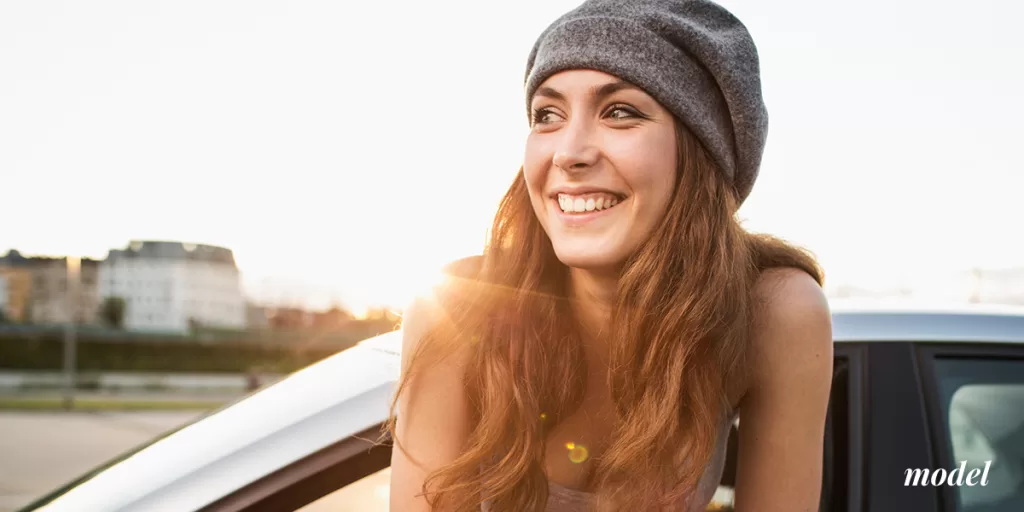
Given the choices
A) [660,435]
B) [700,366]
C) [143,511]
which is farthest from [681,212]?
[143,511]

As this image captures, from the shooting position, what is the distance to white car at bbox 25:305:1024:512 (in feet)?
5.18

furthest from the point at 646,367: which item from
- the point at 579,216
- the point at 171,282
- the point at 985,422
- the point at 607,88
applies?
the point at 171,282

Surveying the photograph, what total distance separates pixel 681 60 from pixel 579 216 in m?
0.38

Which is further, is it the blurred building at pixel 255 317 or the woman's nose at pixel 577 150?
the blurred building at pixel 255 317

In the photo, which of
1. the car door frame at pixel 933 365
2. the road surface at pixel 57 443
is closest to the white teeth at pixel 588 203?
the car door frame at pixel 933 365

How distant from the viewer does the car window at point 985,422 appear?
1.79m

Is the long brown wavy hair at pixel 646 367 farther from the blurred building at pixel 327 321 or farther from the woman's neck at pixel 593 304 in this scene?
the blurred building at pixel 327 321

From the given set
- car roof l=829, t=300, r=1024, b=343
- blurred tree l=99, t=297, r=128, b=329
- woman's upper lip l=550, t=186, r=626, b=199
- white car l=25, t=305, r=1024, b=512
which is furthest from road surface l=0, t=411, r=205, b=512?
blurred tree l=99, t=297, r=128, b=329

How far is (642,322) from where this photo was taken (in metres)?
1.77

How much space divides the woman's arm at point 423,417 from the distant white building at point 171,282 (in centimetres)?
6851

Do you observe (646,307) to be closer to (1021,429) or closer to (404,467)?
(404,467)

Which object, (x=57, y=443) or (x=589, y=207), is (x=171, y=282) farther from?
(x=589, y=207)

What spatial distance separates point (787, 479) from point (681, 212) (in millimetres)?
587

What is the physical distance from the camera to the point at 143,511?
1569 mm
